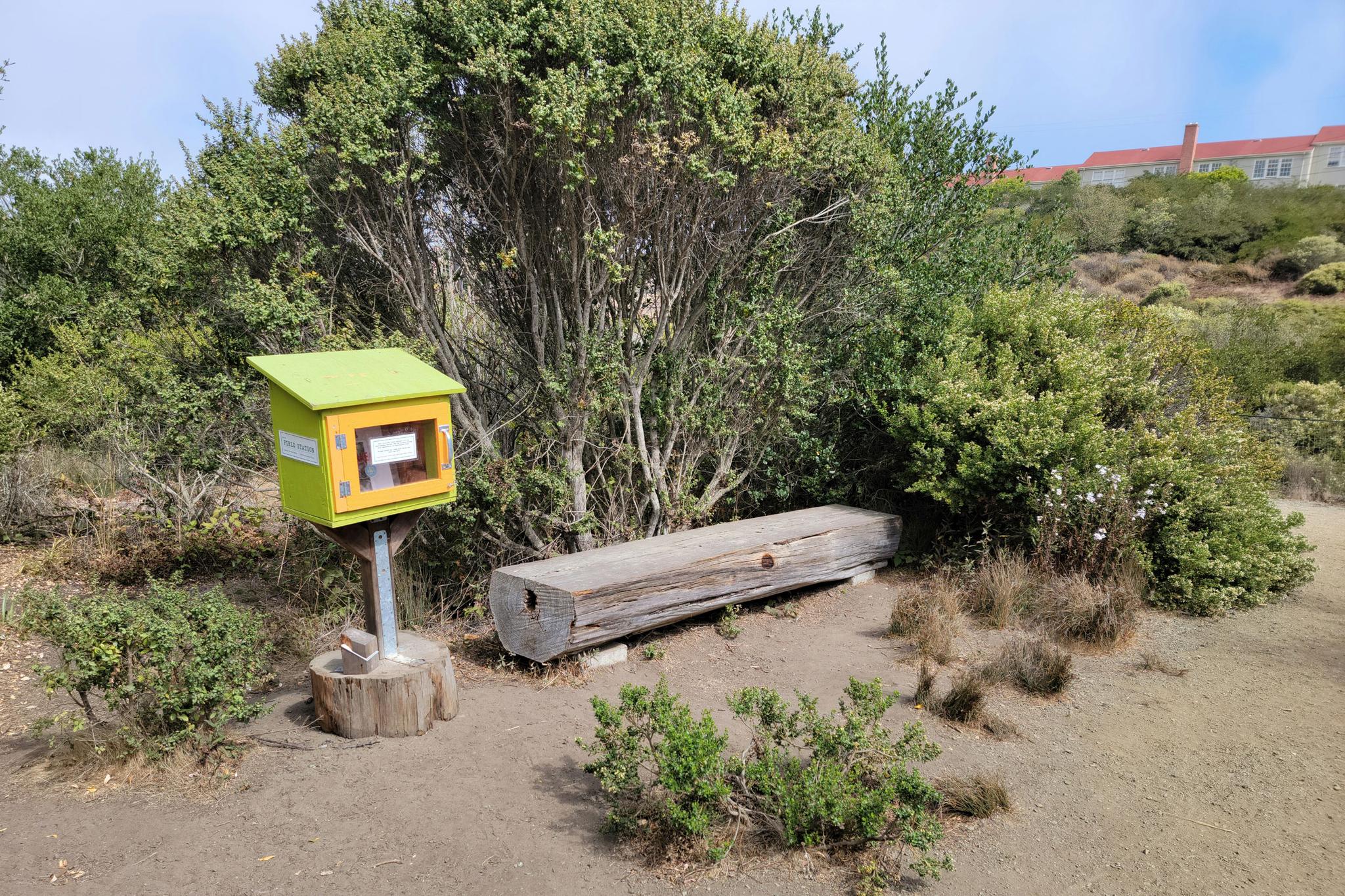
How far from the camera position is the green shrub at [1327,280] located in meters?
24.0

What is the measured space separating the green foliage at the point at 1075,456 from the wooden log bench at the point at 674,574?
842 mm

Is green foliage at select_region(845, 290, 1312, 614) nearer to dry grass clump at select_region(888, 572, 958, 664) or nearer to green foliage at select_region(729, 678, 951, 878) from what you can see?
dry grass clump at select_region(888, 572, 958, 664)

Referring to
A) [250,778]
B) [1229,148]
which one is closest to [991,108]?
[250,778]

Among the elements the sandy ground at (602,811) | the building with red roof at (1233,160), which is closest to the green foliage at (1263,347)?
the sandy ground at (602,811)

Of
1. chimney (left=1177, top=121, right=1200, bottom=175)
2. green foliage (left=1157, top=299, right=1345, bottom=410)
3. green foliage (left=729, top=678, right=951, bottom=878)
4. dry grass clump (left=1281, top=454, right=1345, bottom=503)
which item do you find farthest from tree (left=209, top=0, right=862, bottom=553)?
chimney (left=1177, top=121, right=1200, bottom=175)

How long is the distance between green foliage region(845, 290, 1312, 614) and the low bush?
3470mm

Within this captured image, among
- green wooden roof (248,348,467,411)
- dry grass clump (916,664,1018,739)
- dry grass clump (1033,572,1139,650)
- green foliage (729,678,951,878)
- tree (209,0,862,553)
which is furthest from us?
dry grass clump (1033,572,1139,650)

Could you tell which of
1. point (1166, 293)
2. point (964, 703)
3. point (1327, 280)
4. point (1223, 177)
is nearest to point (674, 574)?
point (964, 703)

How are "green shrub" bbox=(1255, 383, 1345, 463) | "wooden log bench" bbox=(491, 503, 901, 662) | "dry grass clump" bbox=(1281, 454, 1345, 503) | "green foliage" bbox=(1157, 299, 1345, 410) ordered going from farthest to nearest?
1. "green foliage" bbox=(1157, 299, 1345, 410)
2. "green shrub" bbox=(1255, 383, 1345, 463)
3. "dry grass clump" bbox=(1281, 454, 1345, 503)
4. "wooden log bench" bbox=(491, 503, 901, 662)

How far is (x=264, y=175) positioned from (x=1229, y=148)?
212 feet

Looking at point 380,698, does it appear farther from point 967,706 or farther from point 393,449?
point 967,706

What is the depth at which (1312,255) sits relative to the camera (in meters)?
25.8

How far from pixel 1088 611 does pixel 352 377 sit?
4638mm

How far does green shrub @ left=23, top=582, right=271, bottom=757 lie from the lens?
326 centimetres
